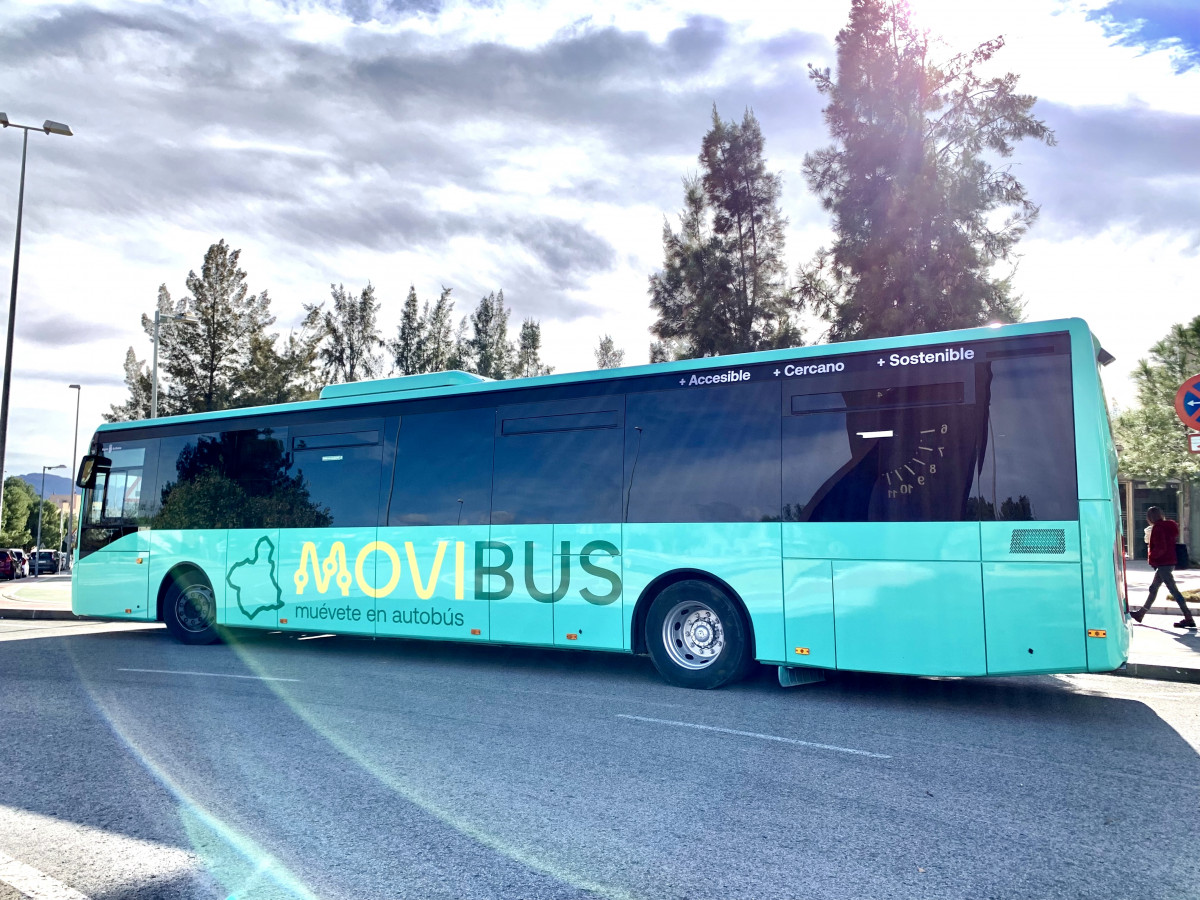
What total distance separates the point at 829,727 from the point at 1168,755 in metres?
2.23

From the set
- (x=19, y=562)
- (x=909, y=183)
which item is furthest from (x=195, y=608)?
(x=19, y=562)

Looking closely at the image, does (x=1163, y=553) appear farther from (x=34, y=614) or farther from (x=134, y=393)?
(x=134, y=393)

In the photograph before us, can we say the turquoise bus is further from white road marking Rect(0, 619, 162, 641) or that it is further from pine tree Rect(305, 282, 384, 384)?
Result: pine tree Rect(305, 282, 384, 384)

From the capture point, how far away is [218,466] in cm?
1250

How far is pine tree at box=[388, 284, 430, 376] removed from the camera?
4622 centimetres

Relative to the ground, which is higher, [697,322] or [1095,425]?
[697,322]

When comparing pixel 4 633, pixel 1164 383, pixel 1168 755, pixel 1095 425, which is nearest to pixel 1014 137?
pixel 1164 383

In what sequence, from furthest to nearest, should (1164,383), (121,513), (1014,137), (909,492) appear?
1. (1164,383)
2. (1014,137)
3. (121,513)
4. (909,492)

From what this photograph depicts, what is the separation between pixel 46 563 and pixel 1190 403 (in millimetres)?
60729

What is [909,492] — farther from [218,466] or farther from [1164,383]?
[1164,383]

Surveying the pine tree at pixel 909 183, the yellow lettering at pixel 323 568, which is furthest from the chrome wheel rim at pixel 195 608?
the pine tree at pixel 909 183

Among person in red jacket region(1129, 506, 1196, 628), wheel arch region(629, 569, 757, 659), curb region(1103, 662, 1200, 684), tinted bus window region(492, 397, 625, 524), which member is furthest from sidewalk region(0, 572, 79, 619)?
person in red jacket region(1129, 506, 1196, 628)

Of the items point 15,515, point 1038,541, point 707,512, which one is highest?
point 15,515

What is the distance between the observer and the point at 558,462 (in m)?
9.73
